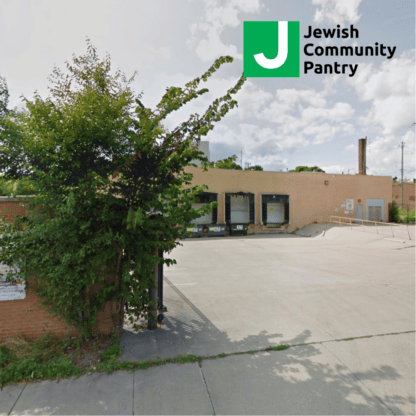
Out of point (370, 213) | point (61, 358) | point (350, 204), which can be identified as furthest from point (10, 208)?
point (370, 213)

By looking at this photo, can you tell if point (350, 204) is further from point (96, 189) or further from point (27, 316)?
point (27, 316)

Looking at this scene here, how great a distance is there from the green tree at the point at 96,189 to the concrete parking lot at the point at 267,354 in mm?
991

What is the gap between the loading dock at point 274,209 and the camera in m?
22.2

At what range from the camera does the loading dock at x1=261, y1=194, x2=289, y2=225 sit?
22.2m

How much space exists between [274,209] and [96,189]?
20.6 metres

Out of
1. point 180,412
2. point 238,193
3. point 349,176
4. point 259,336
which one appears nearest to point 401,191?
point 349,176

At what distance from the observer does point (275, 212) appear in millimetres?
23078

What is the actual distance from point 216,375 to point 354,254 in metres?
10.8

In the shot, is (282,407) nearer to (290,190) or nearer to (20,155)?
(20,155)

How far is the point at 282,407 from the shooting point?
294 cm

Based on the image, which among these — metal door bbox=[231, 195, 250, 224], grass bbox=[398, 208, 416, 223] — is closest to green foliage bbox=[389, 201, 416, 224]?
grass bbox=[398, 208, 416, 223]

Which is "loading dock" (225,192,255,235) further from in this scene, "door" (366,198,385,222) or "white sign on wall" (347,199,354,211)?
"door" (366,198,385,222)

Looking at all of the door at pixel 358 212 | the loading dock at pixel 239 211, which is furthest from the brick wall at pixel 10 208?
the door at pixel 358 212

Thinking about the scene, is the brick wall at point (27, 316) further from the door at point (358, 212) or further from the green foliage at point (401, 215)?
the green foliage at point (401, 215)
